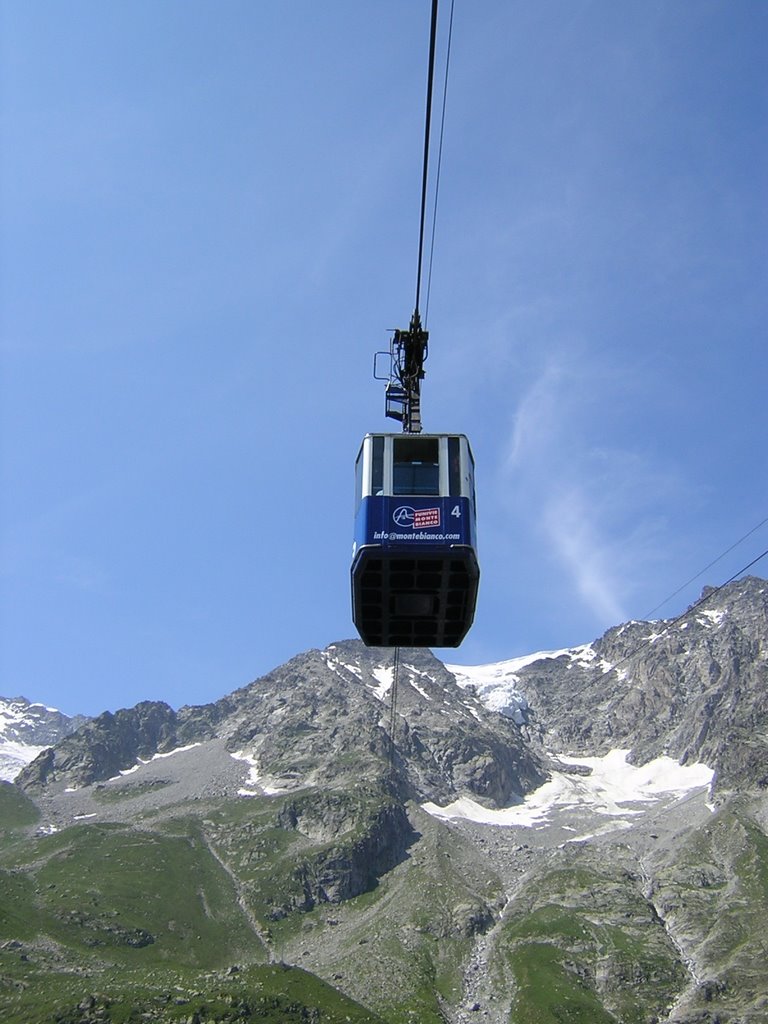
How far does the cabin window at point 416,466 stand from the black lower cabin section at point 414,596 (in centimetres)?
266

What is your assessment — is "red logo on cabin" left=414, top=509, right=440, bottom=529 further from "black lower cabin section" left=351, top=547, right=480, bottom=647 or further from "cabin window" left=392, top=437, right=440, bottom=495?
"black lower cabin section" left=351, top=547, right=480, bottom=647

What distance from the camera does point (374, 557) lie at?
2888cm

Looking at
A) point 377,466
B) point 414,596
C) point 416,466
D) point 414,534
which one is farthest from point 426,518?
point 414,596

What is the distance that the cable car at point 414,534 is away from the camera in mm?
28891

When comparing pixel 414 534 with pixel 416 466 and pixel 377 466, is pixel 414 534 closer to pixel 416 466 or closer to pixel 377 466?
pixel 416 466

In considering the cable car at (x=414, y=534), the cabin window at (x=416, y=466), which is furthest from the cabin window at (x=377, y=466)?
the cabin window at (x=416, y=466)

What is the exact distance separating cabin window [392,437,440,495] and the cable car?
4 centimetres

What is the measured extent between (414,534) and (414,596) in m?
3.22

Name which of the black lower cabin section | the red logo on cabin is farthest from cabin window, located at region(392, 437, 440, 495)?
the black lower cabin section

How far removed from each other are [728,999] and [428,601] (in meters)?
177

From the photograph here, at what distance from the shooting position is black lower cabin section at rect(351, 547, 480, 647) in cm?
2906

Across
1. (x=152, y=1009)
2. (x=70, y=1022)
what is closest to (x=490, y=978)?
(x=152, y=1009)

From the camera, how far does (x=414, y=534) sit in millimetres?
28969

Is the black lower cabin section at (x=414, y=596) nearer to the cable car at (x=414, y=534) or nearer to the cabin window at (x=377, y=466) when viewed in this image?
the cable car at (x=414, y=534)
